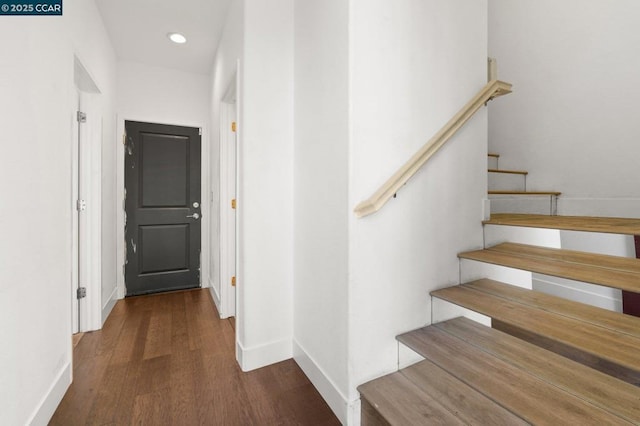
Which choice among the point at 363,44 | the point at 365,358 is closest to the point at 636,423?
the point at 365,358

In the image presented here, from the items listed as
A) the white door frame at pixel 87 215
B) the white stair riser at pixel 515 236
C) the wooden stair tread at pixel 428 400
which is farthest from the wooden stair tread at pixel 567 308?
the white door frame at pixel 87 215

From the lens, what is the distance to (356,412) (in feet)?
4.64

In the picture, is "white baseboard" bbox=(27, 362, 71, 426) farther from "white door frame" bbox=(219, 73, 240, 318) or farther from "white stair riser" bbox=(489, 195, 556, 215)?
"white stair riser" bbox=(489, 195, 556, 215)

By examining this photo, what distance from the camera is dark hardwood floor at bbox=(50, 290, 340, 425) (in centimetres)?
148

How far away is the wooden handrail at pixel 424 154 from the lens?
136 cm

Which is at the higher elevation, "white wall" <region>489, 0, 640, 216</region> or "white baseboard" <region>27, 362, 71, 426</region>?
"white wall" <region>489, 0, 640, 216</region>

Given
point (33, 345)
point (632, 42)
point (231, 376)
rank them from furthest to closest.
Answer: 1. point (632, 42)
2. point (231, 376)
3. point (33, 345)

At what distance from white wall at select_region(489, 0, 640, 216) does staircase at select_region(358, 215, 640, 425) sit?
1.35 m

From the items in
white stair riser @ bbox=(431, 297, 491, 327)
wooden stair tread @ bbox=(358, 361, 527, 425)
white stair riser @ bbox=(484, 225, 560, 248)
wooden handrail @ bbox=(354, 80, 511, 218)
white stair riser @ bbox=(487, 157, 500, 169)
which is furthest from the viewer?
white stair riser @ bbox=(487, 157, 500, 169)

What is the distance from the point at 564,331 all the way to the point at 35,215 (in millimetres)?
2507

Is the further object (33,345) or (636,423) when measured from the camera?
(33,345)

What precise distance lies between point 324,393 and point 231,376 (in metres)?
0.63

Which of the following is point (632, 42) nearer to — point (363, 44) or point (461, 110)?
point (461, 110)

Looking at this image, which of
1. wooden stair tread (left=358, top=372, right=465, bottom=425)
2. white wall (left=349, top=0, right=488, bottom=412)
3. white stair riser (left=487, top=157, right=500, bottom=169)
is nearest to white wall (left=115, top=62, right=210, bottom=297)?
white wall (left=349, top=0, right=488, bottom=412)
